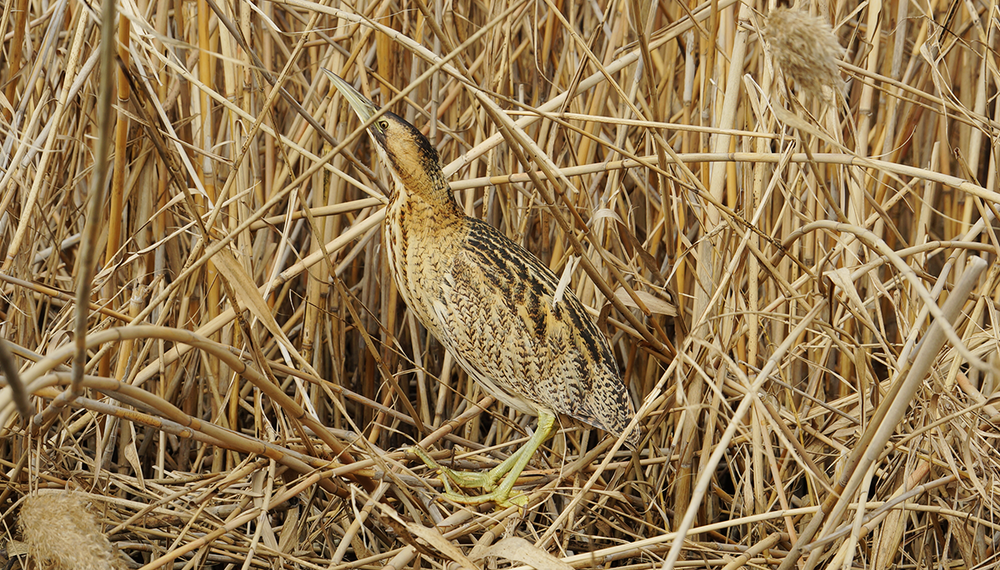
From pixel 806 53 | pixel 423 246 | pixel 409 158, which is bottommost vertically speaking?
pixel 423 246

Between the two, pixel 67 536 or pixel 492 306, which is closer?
pixel 67 536

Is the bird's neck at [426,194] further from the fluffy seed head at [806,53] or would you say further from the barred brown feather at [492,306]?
the fluffy seed head at [806,53]

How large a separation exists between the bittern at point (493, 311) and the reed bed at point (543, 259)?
0.08 metres

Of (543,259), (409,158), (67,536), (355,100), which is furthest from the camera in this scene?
(543,259)

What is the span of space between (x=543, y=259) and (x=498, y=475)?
61cm

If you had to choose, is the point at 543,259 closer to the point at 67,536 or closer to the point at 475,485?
the point at 475,485

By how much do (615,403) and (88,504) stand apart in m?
0.91

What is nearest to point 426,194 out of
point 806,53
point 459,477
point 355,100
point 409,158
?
point 409,158

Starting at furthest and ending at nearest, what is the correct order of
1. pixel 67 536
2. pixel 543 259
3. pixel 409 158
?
pixel 543 259 < pixel 409 158 < pixel 67 536

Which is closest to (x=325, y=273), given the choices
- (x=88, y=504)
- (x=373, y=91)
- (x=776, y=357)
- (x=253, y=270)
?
(x=253, y=270)

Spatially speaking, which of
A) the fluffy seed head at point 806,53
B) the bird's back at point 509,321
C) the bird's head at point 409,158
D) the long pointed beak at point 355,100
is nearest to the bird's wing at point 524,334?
the bird's back at point 509,321

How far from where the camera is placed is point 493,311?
1523 mm

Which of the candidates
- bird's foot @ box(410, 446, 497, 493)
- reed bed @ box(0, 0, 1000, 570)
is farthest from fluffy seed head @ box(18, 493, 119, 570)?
bird's foot @ box(410, 446, 497, 493)

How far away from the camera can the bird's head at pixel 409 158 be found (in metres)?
1.46
